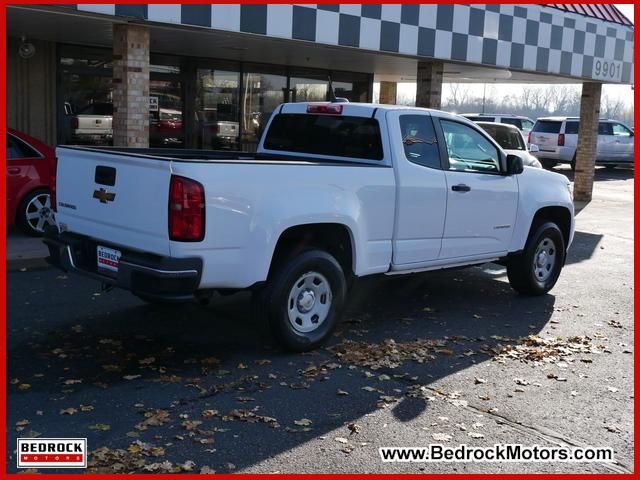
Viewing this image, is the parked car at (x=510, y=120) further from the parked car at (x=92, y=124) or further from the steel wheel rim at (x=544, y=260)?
the steel wheel rim at (x=544, y=260)

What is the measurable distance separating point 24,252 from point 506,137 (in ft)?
30.5

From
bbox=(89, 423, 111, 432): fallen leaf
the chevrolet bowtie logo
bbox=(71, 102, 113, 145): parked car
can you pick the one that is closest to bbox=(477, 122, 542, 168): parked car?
bbox=(71, 102, 113, 145): parked car

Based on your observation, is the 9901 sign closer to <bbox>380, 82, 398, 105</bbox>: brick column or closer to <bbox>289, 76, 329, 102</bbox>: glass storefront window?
<bbox>289, 76, 329, 102</bbox>: glass storefront window

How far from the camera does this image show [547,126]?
1036 inches

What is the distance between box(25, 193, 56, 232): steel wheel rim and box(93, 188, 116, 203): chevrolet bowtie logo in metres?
4.45

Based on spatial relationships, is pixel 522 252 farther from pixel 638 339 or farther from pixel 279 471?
pixel 279 471

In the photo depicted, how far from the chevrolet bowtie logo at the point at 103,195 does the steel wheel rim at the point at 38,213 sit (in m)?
4.45

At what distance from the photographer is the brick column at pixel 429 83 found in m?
12.1

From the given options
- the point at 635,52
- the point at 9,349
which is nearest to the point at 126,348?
the point at 9,349

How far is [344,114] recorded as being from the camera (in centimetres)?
653

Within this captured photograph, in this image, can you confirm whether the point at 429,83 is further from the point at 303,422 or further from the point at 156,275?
the point at 303,422

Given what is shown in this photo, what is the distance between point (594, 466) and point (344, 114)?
3627mm

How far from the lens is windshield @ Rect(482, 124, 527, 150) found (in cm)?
1427

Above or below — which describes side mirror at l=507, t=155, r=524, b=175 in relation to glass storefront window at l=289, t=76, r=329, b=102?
below
